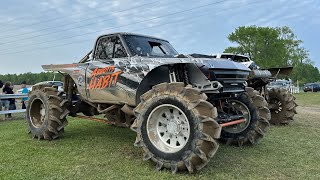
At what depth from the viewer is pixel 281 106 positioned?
37.9ft

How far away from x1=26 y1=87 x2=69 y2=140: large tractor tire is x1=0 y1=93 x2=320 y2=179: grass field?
0.24m

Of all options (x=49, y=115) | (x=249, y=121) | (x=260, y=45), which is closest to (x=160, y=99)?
(x=249, y=121)

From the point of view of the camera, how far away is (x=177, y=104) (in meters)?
5.36

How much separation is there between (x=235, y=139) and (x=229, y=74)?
Result: 1.81m

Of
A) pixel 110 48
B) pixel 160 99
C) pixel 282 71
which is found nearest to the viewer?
pixel 160 99

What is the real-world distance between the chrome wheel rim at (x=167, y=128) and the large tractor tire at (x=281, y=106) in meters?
6.73

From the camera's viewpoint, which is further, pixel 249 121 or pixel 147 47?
pixel 249 121

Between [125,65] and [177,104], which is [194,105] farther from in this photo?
[125,65]

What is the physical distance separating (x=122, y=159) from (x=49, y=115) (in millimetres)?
2721

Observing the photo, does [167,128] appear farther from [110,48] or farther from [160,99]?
[110,48]

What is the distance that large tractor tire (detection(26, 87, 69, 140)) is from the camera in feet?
26.4

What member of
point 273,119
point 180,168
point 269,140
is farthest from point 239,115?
point 273,119

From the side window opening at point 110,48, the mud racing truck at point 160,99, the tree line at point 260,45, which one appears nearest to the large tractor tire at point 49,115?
the mud racing truck at point 160,99

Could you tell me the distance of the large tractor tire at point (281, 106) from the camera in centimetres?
1129
